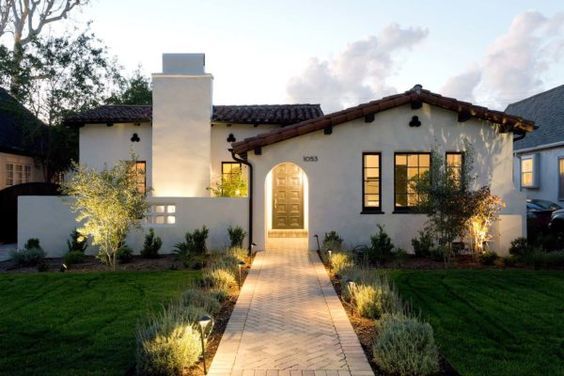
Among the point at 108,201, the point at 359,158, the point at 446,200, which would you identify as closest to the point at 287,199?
the point at 359,158

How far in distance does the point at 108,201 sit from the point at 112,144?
7558 mm

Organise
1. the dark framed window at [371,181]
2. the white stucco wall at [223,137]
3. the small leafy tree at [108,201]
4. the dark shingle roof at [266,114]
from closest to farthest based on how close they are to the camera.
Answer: the small leafy tree at [108,201]
the dark framed window at [371,181]
the dark shingle roof at [266,114]
the white stucco wall at [223,137]

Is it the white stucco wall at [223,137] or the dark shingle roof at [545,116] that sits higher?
the dark shingle roof at [545,116]

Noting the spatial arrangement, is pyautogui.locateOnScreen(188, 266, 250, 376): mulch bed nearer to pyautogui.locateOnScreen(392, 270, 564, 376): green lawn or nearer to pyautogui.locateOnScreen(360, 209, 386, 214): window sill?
pyautogui.locateOnScreen(392, 270, 564, 376): green lawn

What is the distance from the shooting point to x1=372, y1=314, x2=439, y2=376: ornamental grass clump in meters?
4.88

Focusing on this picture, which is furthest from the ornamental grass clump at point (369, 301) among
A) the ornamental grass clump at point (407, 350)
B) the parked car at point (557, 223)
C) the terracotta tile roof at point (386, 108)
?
the parked car at point (557, 223)

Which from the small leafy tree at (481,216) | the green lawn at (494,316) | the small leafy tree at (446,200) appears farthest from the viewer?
the small leafy tree at (481,216)

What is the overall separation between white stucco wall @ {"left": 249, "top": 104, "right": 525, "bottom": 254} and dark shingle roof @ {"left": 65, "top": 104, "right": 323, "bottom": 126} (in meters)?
3.44

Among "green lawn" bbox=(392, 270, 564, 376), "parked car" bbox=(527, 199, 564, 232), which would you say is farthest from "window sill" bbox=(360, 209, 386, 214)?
"parked car" bbox=(527, 199, 564, 232)

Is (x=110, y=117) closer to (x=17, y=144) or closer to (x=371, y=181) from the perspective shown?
(x=17, y=144)

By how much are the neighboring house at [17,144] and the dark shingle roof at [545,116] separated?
24600mm

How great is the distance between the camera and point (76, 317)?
736 cm

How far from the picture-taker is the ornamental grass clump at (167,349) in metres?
4.95

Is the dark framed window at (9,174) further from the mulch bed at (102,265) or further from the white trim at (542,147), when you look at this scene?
the white trim at (542,147)
